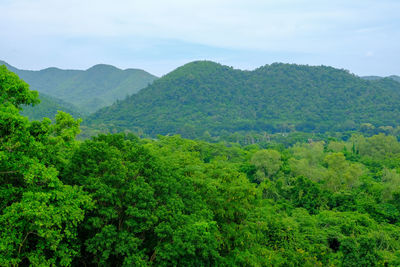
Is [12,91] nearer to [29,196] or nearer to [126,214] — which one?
[29,196]

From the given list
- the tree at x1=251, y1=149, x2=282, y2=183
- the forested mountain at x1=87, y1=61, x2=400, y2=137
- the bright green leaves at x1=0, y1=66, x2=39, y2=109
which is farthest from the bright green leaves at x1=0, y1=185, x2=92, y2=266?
the forested mountain at x1=87, y1=61, x2=400, y2=137

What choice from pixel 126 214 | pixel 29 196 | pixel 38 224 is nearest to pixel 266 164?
pixel 126 214

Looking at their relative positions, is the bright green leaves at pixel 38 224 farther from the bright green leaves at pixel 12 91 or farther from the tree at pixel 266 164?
the tree at pixel 266 164

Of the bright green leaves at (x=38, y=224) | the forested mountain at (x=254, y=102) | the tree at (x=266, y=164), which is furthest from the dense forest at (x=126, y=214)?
the forested mountain at (x=254, y=102)

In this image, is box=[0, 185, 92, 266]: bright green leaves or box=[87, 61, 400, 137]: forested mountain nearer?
box=[0, 185, 92, 266]: bright green leaves

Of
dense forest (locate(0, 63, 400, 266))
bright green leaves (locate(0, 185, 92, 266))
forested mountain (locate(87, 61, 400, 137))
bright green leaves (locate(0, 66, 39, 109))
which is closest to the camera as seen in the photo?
bright green leaves (locate(0, 185, 92, 266))

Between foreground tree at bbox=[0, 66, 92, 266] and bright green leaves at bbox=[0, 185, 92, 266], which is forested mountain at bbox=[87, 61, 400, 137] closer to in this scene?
foreground tree at bbox=[0, 66, 92, 266]

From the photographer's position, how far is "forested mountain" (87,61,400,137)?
373ft

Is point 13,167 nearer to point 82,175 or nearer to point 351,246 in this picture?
point 82,175

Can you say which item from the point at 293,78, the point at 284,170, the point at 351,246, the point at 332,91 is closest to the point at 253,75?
the point at 293,78

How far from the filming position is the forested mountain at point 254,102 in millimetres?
113562

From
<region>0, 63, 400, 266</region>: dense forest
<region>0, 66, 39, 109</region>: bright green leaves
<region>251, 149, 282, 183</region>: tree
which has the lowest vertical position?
<region>251, 149, 282, 183</region>: tree

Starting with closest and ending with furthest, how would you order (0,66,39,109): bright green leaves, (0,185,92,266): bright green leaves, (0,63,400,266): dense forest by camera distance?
(0,185,92,266): bright green leaves → (0,63,400,266): dense forest → (0,66,39,109): bright green leaves

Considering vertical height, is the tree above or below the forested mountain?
below
